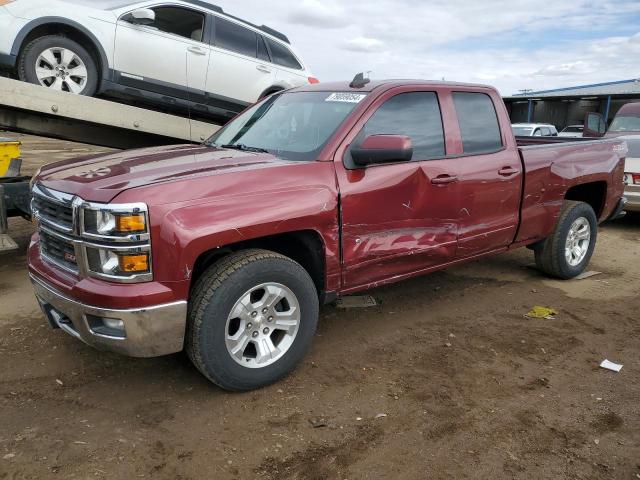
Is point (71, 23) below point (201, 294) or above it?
above

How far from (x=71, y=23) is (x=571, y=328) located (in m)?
5.60

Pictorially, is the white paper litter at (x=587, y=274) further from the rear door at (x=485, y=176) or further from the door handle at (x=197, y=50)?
the door handle at (x=197, y=50)

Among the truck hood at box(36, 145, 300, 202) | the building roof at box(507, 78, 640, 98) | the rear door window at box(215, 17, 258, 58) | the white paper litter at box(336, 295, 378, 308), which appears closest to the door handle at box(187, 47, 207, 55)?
the rear door window at box(215, 17, 258, 58)

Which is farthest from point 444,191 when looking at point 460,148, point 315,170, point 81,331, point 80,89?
point 80,89

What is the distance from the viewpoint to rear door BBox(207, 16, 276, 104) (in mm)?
6543

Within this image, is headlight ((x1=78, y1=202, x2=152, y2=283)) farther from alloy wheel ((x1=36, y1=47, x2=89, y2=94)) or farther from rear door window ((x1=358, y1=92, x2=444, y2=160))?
alloy wheel ((x1=36, y1=47, x2=89, y2=94))

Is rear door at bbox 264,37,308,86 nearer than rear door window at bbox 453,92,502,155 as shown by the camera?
No

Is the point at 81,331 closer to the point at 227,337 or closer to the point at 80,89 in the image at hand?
the point at 227,337

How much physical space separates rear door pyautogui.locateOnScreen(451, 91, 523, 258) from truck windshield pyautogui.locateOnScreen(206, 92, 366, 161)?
1056mm

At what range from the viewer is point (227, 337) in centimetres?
304

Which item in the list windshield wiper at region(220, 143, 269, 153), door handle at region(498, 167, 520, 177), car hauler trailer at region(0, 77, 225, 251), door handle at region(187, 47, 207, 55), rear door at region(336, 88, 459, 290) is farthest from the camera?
door handle at region(187, 47, 207, 55)

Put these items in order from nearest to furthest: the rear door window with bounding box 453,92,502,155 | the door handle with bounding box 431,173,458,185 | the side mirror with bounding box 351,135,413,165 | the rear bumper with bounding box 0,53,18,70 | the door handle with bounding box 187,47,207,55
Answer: the side mirror with bounding box 351,135,413,165 < the door handle with bounding box 431,173,458,185 < the rear door window with bounding box 453,92,502,155 < the rear bumper with bounding box 0,53,18,70 < the door handle with bounding box 187,47,207,55

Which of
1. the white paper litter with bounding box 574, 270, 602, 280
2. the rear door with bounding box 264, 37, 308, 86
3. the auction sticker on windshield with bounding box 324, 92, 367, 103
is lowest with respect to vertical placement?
the white paper litter with bounding box 574, 270, 602, 280

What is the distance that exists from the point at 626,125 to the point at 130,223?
11524 mm
